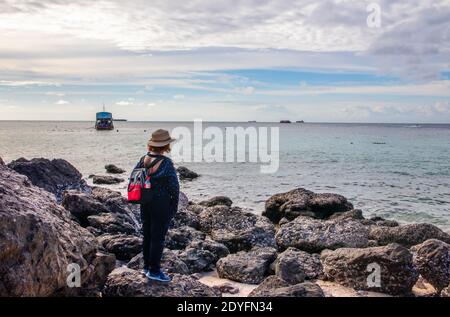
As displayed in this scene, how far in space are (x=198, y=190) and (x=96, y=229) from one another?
17.0 metres

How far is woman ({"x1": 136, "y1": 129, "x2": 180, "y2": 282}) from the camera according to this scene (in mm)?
6742

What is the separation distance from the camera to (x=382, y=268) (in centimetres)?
895

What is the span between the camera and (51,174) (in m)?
17.1

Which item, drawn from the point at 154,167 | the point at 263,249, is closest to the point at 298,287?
the point at 154,167

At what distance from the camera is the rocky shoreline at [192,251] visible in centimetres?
598

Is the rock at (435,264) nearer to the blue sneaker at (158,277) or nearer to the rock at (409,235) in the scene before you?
the rock at (409,235)

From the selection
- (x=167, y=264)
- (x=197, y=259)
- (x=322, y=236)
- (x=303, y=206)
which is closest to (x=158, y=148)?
(x=167, y=264)

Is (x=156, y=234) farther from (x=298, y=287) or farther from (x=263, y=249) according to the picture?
(x=263, y=249)

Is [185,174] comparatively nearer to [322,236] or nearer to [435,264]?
[322,236]

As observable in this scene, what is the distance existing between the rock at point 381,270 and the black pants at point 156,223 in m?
4.22

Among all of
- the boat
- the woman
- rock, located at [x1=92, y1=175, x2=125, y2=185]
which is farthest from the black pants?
→ the boat

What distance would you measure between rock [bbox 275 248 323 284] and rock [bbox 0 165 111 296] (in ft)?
13.0
